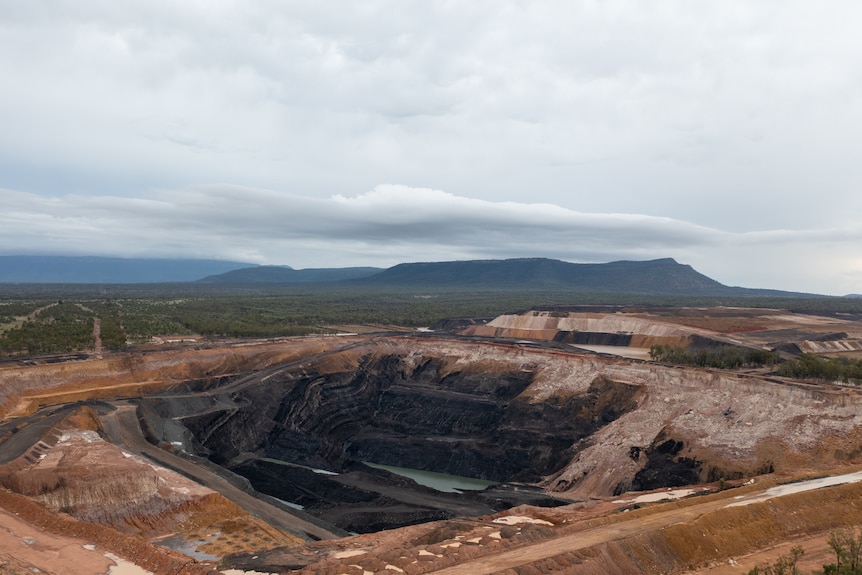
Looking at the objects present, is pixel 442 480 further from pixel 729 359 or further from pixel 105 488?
pixel 729 359

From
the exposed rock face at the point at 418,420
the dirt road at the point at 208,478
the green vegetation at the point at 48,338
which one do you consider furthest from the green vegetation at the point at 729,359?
the green vegetation at the point at 48,338

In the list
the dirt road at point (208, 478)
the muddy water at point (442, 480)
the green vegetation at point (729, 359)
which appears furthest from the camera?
the green vegetation at point (729, 359)

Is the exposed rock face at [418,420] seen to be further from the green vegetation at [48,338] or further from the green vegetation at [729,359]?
the green vegetation at [48,338]

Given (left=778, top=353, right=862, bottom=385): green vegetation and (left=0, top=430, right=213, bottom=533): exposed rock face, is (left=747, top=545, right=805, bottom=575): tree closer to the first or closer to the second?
(left=0, top=430, right=213, bottom=533): exposed rock face

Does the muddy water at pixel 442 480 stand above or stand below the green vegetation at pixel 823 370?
below

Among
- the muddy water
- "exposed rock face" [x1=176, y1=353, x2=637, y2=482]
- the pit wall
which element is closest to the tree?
the pit wall

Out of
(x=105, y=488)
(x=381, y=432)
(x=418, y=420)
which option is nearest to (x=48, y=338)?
(x=381, y=432)
